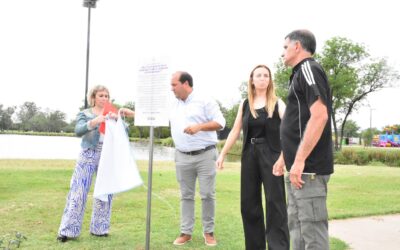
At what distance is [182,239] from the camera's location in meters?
5.14

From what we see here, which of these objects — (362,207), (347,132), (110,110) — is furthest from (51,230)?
(347,132)

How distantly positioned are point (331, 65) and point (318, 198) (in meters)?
37.2

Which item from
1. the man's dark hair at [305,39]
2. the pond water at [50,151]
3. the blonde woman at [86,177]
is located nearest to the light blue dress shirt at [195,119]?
the blonde woman at [86,177]

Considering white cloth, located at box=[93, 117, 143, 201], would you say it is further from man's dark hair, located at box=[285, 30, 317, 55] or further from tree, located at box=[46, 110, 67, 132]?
tree, located at box=[46, 110, 67, 132]

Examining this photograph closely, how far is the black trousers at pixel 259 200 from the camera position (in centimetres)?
418

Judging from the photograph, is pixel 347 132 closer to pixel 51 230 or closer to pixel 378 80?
pixel 378 80

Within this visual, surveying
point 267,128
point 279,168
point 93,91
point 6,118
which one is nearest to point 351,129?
point 6,118

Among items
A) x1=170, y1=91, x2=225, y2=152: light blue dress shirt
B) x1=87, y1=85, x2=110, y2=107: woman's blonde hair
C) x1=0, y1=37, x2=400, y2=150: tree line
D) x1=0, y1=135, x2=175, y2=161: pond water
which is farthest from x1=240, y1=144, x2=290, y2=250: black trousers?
x1=0, y1=37, x2=400, y2=150: tree line

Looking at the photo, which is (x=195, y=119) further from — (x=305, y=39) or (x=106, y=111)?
(x=305, y=39)

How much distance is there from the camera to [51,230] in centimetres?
575

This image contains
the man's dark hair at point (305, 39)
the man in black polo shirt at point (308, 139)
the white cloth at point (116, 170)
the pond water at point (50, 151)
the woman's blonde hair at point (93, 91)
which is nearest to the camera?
the man in black polo shirt at point (308, 139)

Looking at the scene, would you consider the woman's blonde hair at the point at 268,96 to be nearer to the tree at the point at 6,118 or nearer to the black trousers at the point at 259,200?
the black trousers at the point at 259,200

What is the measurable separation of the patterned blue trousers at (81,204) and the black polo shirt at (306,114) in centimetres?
282

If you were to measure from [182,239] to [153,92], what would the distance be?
1929mm
